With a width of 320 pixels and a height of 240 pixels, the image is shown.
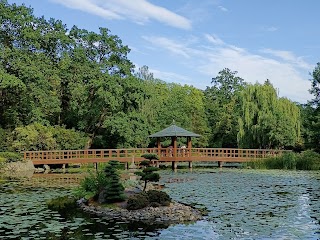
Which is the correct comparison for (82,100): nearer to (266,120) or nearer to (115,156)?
(115,156)

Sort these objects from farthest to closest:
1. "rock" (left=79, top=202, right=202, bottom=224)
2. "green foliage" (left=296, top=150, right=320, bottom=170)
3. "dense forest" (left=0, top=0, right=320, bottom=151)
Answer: "dense forest" (left=0, top=0, right=320, bottom=151), "green foliage" (left=296, top=150, right=320, bottom=170), "rock" (left=79, top=202, right=202, bottom=224)

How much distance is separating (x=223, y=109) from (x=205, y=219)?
109ft

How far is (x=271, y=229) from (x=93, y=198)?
506 centimetres

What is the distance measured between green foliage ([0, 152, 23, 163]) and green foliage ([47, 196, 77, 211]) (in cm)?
1272

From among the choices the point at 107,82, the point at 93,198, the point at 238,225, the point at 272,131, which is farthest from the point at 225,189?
the point at 107,82

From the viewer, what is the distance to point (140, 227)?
8.77 m

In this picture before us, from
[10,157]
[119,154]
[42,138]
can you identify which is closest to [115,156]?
[119,154]

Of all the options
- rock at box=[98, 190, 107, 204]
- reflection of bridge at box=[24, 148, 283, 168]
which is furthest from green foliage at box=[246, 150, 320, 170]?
rock at box=[98, 190, 107, 204]

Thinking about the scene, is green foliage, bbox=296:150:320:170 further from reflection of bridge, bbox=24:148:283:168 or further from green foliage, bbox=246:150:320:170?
reflection of bridge, bbox=24:148:283:168

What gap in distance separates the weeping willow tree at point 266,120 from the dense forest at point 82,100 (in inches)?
2.7

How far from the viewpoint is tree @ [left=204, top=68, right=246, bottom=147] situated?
3938cm

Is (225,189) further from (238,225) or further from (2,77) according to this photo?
(2,77)

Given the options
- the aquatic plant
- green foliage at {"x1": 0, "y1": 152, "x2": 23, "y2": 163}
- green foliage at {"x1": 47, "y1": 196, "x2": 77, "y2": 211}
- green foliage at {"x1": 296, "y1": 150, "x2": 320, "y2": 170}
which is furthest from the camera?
green foliage at {"x1": 296, "y1": 150, "x2": 320, "y2": 170}

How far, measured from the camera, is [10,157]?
957 inches
